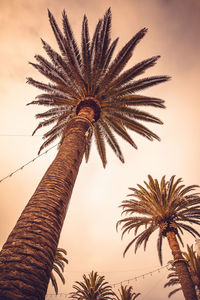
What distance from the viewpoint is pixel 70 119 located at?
6.47 m

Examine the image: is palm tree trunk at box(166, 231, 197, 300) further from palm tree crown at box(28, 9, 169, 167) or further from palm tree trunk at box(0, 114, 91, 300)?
palm tree trunk at box(0, 114, 91, 300)

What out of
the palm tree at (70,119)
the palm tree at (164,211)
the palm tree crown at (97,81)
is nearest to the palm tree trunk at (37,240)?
the palm tree at (70,119)

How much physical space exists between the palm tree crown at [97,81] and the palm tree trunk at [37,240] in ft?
11.9

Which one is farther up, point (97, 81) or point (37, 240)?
point (97, 81)

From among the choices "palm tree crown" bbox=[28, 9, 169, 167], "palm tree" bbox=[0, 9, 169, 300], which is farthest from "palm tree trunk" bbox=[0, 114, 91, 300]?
"palm tree crown" bbox=[28, 9, 169, 167]

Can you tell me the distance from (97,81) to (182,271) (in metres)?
10.7

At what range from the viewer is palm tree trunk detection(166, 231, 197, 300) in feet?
29.9

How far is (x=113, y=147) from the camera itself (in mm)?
9336

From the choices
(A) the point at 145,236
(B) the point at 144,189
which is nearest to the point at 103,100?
(B) the point at 144,189

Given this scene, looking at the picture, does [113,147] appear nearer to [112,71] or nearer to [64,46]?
[112,71]

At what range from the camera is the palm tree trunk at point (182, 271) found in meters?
9.13

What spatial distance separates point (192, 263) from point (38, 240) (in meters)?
19.7

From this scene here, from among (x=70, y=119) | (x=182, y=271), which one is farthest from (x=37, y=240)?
(x=182, y=271)

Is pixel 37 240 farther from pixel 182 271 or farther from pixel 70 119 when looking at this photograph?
pixel 182 271
